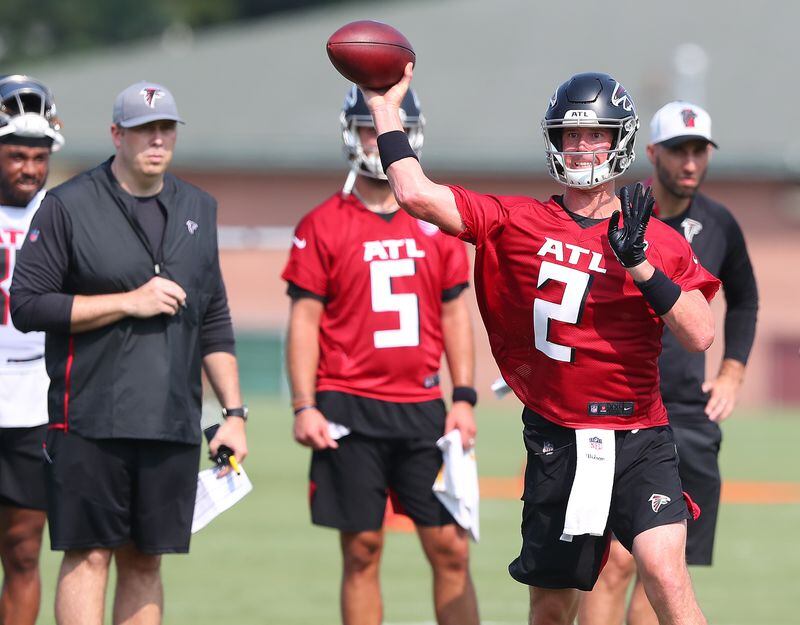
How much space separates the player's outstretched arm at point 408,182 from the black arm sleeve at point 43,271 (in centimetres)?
127

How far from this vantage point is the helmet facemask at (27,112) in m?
6.52

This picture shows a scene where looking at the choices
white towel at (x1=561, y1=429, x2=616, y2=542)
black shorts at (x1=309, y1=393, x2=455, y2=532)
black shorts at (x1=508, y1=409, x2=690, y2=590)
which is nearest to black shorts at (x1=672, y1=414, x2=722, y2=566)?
black shorts at (x1=309, y1=393, x2=455, y2=532)

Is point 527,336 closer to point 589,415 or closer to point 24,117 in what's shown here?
point 589,415

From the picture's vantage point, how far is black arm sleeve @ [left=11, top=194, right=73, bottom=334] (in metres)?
5.54

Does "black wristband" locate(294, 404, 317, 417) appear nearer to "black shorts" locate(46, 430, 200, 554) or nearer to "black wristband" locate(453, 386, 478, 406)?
"black wristband" locate(453, 386, 478, 406)

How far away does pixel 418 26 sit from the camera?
33625 millimetres

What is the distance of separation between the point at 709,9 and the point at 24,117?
2808 cm

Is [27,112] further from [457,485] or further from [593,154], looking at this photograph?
[593,154]

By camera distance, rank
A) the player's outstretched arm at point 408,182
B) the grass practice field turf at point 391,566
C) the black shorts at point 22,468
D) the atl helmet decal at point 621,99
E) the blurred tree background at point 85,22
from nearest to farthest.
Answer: the player's outstretched arm at point 408,182, the atl helmet decal at point 621,99, the black shorts at point 22,468, the grass practice field turf at point 391,566, the blurred tree background at point 85,22

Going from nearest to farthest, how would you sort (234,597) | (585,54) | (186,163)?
(234,597) → (186,163) → (585,54)

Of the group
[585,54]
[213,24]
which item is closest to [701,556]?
[585,54]

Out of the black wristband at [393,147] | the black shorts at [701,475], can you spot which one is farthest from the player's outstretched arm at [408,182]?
the black shorts at [701,475]

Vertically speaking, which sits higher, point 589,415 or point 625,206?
point 625,206

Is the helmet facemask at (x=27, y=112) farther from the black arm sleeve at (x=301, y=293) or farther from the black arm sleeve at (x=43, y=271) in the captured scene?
the black arm sleeve at (x=301, y=293)
